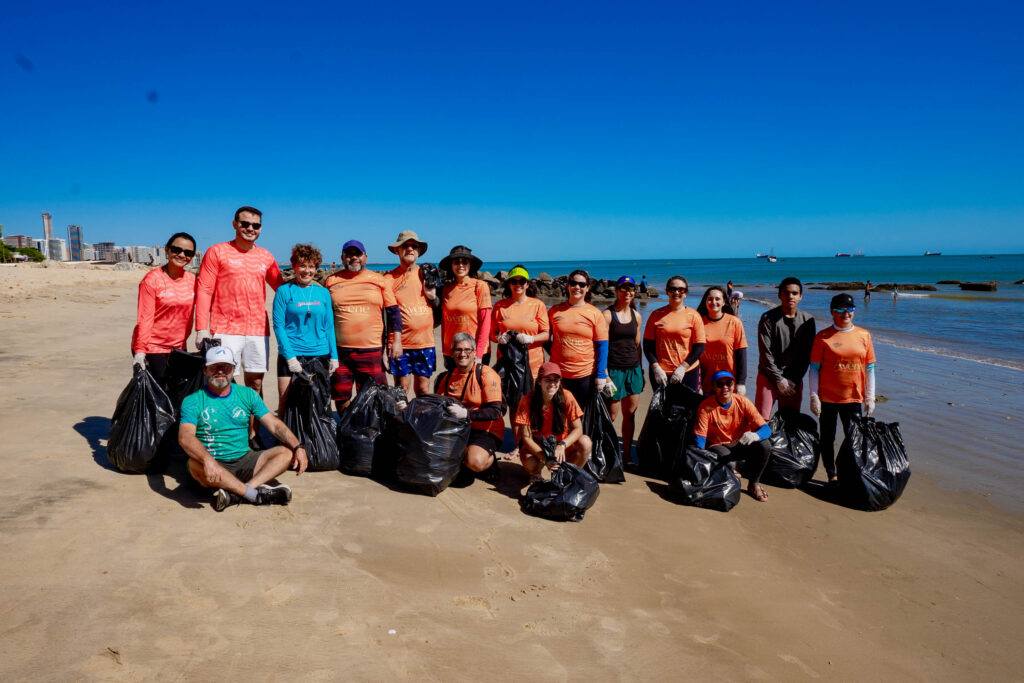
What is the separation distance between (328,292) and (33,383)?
13.4 ft

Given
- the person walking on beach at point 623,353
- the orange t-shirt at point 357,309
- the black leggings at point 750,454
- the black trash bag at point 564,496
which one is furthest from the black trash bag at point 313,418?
the black leggings at point 750,454

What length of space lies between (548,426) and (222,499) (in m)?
2.18

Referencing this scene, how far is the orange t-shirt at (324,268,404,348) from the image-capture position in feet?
14.9

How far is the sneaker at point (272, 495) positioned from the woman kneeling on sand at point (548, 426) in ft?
5.37

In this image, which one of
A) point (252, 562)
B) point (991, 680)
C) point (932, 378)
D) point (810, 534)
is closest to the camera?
point (991, 680)

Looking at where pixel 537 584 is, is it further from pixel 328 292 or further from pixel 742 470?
pixel 328 292

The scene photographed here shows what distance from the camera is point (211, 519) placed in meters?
3.36

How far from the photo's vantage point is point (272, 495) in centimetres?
361

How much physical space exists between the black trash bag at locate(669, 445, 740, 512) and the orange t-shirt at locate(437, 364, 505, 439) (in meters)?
1.43

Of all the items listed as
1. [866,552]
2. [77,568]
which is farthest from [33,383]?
[866,552]

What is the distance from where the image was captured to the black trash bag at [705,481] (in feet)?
13.3

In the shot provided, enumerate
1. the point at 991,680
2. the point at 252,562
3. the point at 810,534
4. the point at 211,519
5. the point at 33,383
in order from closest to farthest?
the point at 991,680, the point at 252,562, the point at 211,519, the point at 810,534, the point at 33,383

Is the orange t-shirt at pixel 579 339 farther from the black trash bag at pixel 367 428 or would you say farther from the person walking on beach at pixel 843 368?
the person walking on beach at pixel 843 368

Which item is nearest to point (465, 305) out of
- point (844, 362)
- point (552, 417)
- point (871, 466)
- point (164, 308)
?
point (552, 417)
